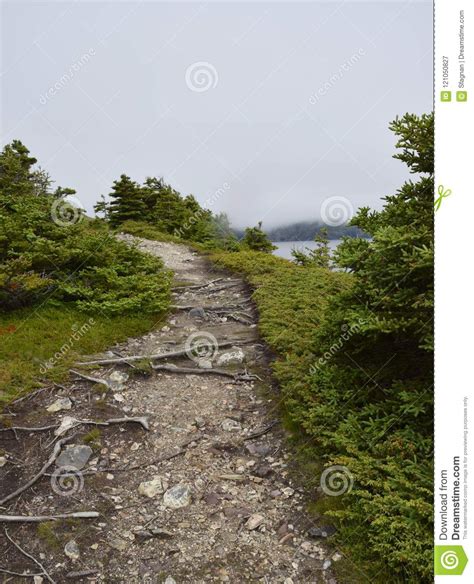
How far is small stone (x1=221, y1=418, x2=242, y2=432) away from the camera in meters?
6.92

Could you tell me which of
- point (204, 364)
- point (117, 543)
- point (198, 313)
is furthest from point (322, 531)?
point (198, 313)

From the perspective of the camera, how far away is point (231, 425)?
700 cm

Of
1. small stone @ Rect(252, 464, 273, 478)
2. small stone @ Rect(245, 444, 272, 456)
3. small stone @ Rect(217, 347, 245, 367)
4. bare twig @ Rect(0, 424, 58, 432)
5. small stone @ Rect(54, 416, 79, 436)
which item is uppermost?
small stone @ Rect(217, 347, 245, 367)

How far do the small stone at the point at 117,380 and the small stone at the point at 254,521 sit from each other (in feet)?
12.4

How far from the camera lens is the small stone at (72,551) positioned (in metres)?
4.61

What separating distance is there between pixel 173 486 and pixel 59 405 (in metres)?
2.81

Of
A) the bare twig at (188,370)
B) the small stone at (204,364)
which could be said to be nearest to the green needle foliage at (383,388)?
the bare twig at (188,370)

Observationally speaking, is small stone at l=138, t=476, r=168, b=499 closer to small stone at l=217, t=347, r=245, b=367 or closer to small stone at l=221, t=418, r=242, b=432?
small stone at l=221, t=418, r=242, b=432

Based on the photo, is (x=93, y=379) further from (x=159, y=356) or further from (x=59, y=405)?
(x=159, y=356)

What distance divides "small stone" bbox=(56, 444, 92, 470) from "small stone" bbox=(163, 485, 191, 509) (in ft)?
4.73

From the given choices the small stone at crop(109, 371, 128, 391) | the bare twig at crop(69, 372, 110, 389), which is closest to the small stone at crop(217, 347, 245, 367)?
the small stone at crop(109, 371, 128, 391)

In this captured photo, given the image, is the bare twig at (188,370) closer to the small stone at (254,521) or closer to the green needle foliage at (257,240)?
the small stone at (254,521)

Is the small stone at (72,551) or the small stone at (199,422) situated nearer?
the small stone at (72,551)
